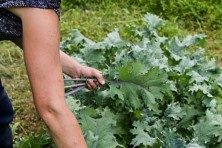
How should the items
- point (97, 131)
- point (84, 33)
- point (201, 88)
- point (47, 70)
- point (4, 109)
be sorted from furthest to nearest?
point (84, 33), point (201, 88), point (4, 109), point (97, 131), point (47, 70)

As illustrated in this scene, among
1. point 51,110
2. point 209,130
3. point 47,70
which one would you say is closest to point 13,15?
point 47,70

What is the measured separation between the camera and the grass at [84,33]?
416 centimetres

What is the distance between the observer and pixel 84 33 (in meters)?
5.35

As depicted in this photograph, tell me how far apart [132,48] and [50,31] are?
170cm

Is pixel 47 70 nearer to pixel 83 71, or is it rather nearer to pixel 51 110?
pixel 51 110

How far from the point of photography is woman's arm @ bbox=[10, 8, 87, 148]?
1930mm

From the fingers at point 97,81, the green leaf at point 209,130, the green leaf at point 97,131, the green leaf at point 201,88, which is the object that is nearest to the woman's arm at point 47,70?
the green leaf at point 97,131

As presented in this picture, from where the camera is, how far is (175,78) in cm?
349

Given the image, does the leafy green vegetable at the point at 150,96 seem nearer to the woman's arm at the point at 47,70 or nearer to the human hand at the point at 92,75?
the human hand at the point at 92,75

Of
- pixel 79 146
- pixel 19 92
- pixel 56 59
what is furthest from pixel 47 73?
pixel 19 92

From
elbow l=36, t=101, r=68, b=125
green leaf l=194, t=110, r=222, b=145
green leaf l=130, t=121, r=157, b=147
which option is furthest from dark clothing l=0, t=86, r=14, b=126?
green leaf l=194, t=110, r=222, b=145

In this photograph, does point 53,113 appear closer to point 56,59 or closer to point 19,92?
point 56,59

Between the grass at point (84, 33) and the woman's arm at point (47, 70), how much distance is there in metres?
1.95

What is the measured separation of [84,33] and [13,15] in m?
3.32
